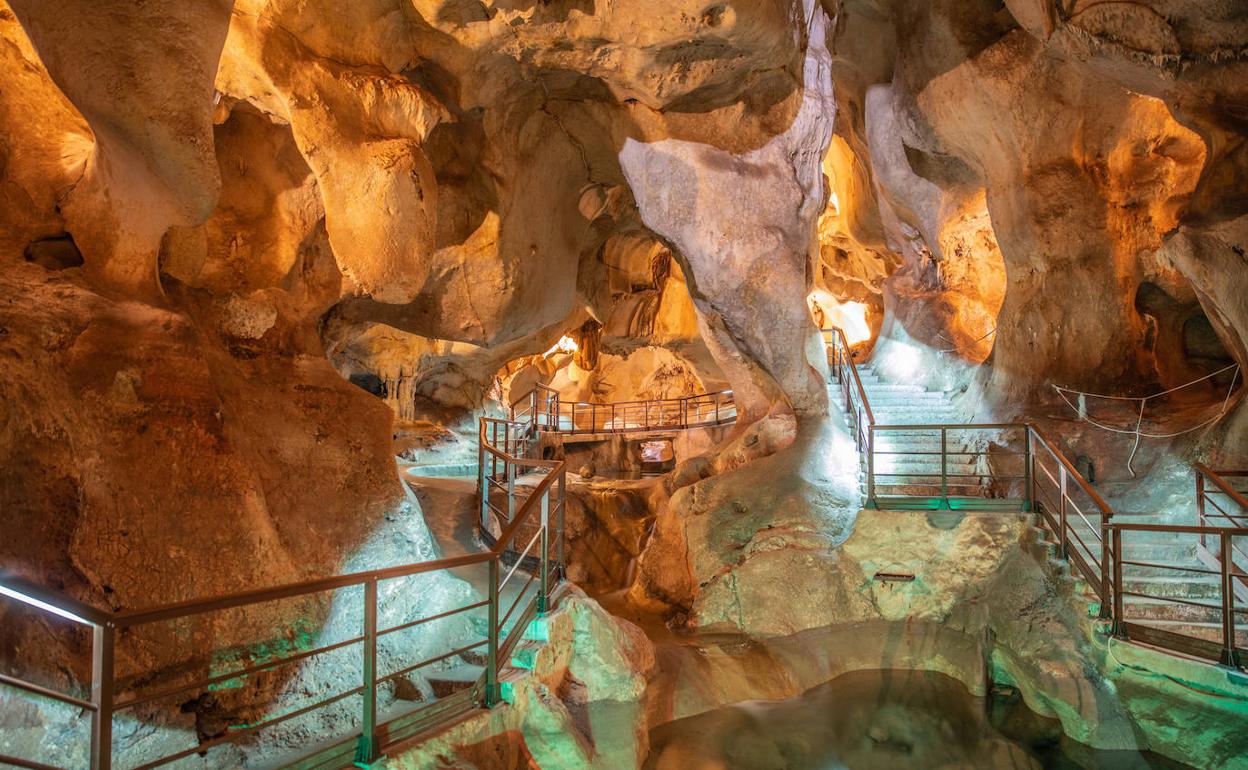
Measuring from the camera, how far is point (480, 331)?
11680 millimetres

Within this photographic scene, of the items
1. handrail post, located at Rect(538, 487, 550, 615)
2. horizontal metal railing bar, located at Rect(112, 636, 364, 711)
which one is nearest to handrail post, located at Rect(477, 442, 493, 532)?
handrail post, located at Rect(538, 487, 550, 615)

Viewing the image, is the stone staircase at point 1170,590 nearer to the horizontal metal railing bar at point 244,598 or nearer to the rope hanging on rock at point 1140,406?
the rope hanging on rock at point 1140,406

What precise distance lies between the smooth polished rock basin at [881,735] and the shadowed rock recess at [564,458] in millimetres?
47

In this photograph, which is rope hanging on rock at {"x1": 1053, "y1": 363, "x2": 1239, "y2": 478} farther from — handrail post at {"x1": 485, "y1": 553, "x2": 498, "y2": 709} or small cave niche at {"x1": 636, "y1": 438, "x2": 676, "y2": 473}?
small cave niche at {"x1": 636, "y1": 438, "x2": 676, "y2": 473}

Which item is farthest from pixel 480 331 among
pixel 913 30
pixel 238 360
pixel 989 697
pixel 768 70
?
pixel 913 30

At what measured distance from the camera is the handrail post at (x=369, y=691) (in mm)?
3379

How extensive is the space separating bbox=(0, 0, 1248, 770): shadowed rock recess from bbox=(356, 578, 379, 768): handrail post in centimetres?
2

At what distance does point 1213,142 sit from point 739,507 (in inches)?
271

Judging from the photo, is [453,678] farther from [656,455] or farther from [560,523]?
[656,455]

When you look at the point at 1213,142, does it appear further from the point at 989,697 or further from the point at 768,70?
the point at 989,697

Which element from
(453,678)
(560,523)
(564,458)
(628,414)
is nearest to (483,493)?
(564,458)

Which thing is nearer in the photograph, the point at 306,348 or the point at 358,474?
the point at 358,474

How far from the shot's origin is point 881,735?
7348 mm

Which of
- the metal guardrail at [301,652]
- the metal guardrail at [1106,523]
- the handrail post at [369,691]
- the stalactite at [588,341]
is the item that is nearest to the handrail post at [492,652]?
the metal guardrail at [301,652]
